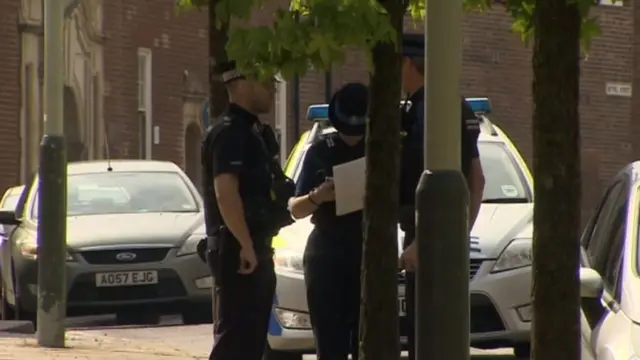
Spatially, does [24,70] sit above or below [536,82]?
below

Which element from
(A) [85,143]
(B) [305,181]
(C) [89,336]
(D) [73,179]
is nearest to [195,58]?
(A) [85,143]

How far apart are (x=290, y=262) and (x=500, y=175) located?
76.3 inches

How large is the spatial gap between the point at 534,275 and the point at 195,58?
3692 cm

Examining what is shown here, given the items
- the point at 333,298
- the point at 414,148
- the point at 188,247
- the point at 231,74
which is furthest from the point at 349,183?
the point at 188,247

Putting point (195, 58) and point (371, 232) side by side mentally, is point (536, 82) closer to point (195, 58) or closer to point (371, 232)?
point (371, 232)

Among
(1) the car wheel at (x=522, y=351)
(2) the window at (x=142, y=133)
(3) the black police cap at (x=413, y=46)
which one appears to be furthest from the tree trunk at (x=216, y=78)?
(2) the window at (x=142, y=133)

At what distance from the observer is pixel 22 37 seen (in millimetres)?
36469

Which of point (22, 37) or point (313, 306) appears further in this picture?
point (22, 37)

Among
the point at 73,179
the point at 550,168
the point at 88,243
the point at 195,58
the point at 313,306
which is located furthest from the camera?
the point at 195,58

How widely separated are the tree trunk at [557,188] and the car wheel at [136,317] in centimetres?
982

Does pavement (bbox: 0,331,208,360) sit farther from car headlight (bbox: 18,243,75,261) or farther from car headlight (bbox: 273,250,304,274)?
car headlight (bbox: 18,243,75,261)

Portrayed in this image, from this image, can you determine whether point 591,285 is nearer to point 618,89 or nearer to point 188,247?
point 188,247

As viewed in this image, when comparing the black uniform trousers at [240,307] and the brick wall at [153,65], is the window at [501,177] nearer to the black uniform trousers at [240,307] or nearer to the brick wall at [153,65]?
the black uniform trousers at [240,307]

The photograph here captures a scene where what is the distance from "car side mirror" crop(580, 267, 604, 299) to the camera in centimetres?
737
